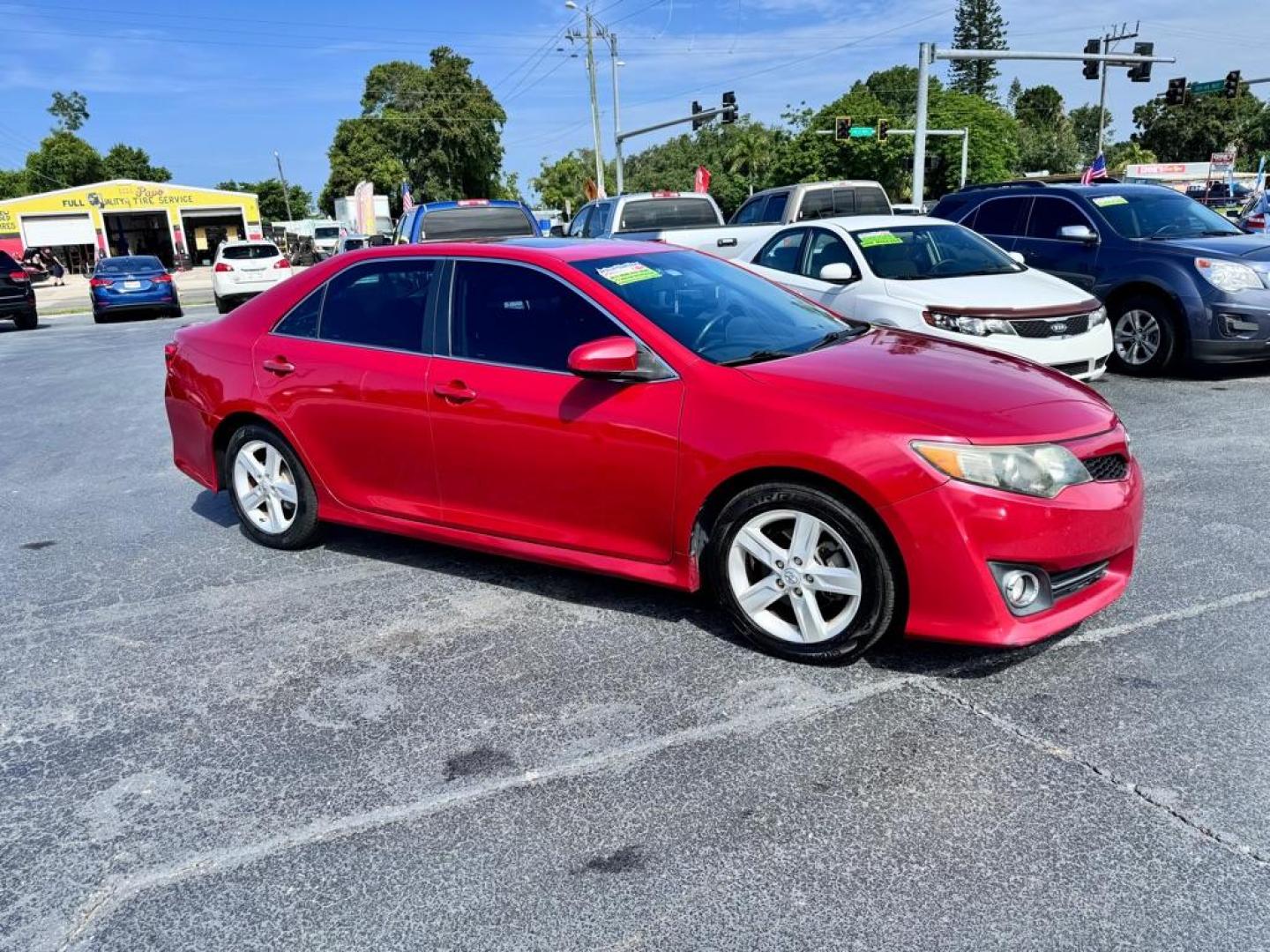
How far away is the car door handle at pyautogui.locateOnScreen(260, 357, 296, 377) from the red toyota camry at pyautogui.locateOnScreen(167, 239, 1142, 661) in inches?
0.6

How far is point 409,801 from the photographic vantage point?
9.25ft

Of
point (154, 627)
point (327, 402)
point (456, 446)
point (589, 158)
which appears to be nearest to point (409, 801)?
point (456, 446)

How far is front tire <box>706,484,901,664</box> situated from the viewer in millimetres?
3307

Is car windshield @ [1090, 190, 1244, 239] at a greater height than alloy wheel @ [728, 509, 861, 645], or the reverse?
car windshield @ [1090, 190, 1244, 239]

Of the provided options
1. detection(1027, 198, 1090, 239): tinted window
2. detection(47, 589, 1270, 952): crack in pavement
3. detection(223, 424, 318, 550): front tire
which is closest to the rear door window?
detection(1027, 198, 1090, 239): tinted window

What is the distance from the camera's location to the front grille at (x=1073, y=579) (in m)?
3.31

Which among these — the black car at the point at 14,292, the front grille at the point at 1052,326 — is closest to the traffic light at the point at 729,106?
the black car at the point at 14,292

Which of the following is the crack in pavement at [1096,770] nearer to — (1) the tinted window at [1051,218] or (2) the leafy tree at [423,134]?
(1) the tinted window at [1051,218]

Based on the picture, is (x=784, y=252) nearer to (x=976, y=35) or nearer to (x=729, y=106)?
(x=729, y=106)

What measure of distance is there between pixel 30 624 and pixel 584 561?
252 cm

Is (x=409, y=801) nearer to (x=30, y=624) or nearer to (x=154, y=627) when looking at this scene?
(x=154, y=627)

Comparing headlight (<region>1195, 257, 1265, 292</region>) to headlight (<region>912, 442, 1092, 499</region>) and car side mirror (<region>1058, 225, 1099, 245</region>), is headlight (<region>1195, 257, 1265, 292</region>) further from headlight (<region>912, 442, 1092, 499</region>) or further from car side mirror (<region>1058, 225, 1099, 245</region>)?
headlight (<region>912, 442, 1092, 499</region>)

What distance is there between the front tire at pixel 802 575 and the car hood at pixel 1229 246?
6.99 metres

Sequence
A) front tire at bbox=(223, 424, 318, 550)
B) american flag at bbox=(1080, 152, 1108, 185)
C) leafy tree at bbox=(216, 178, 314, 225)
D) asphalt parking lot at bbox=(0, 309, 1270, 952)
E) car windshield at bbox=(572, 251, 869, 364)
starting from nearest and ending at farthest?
1. asphalt parking lot at bbox=(0, 309, 1270, 952)
2. car windshield at bbox=(572, 251, 869, 364)
3. front tire at bbox=(223, 424, 318, 550)
4. american flag at bbox=(1080, 152, 1108, 185)
5. leafy tree at bbox=(216, 178, 314, 225)
